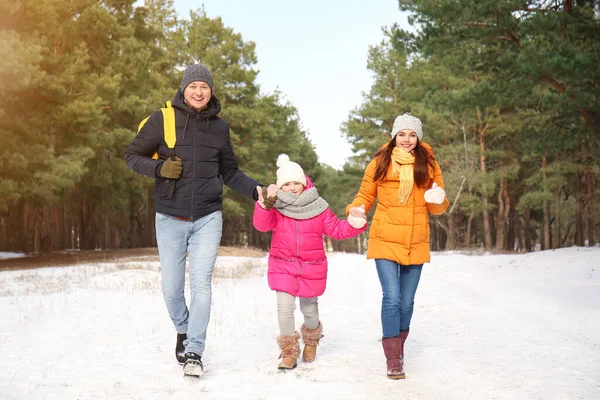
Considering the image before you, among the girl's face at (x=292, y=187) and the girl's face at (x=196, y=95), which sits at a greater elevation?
the girl's face at (x=196, y=95)

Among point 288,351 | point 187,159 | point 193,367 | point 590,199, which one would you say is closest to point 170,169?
point 187,159

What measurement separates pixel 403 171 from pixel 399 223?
473 mm

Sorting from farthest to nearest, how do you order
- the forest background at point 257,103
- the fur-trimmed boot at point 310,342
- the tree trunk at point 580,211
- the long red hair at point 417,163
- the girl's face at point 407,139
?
the tree trunk at point 580,211 < the forest background at point 257,103 < the fur-trimmed boot at point 310,342 < the girl's face at point 407,139 < the long red hair at point 417,163

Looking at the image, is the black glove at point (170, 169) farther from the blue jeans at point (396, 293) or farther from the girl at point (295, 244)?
the blue jeans at point (396, 293)

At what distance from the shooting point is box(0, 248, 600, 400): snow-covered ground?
434cm

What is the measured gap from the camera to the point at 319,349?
18.9 feet

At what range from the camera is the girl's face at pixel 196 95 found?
4.88m

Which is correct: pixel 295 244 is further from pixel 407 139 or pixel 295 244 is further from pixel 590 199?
pixel 590 199

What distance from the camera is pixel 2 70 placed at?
15273 millimetres

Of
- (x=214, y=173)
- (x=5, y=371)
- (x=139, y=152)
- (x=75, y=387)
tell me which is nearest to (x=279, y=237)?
(x=214, y=173)

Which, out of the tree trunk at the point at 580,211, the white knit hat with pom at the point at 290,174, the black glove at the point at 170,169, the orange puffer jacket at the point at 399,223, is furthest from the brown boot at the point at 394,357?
the tree trunk at the point at 580,211

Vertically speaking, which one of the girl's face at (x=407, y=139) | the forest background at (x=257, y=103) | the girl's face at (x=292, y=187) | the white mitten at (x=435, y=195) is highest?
the forest background at (x=257, y=103)

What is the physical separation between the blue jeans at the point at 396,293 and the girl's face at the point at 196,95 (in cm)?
216

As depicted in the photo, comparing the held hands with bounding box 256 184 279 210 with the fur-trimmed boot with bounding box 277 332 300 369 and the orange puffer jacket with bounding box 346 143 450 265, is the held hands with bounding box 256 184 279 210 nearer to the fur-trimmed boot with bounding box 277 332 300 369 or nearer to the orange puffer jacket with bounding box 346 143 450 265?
the orange puffer jacket with bounding box 346 143 450 265
